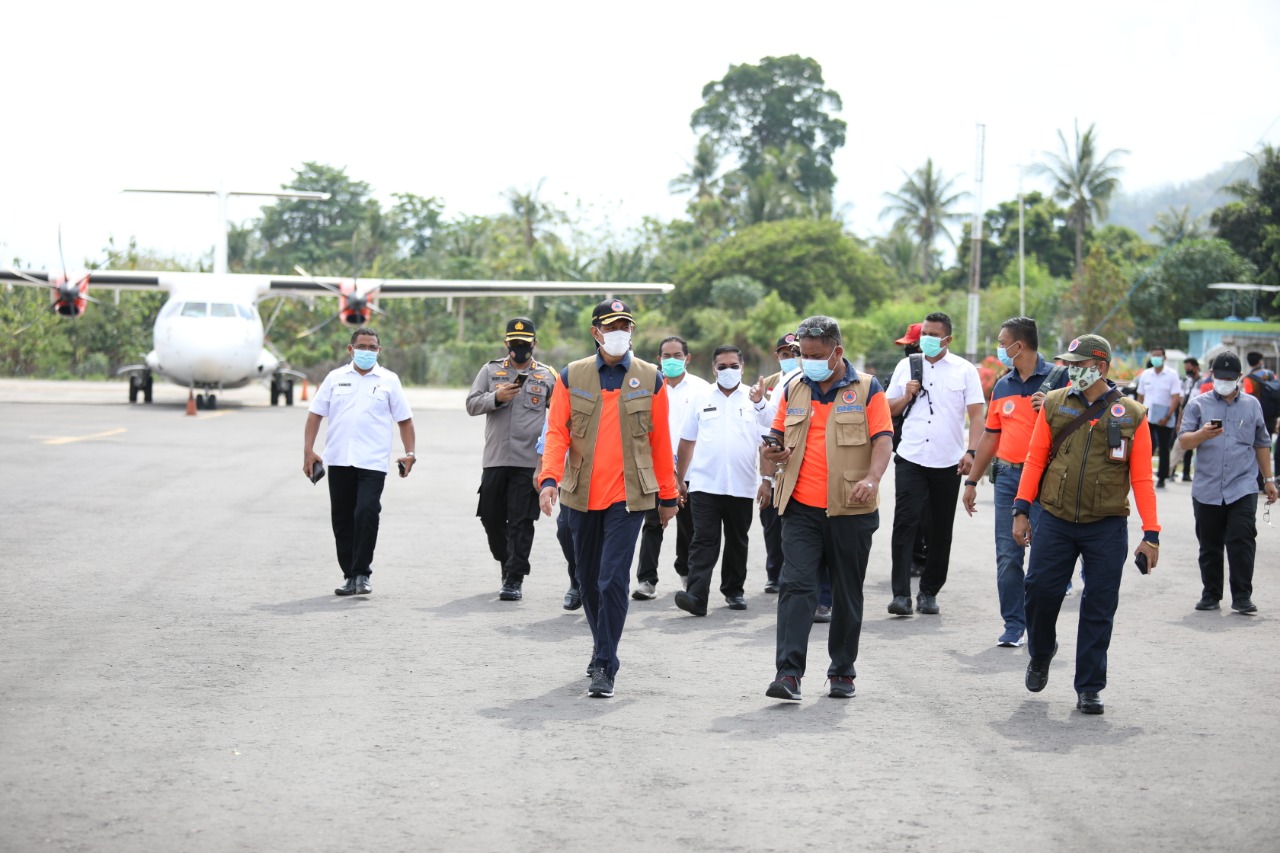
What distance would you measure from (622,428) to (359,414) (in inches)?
125

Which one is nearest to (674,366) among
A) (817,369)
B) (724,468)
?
(724,468)

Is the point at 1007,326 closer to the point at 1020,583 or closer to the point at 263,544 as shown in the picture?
the point at 1020,583

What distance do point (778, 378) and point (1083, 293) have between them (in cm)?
3602

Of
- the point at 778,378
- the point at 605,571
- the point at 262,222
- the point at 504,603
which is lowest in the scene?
the point at 504,603

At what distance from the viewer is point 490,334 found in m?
61.0

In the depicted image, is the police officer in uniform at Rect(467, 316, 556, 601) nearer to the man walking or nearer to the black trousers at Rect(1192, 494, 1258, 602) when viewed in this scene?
the man walking

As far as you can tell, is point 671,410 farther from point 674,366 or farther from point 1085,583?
point 1085,583

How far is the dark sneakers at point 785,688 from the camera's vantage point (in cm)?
626

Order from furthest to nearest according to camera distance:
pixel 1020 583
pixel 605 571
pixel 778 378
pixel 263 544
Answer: pixel 263 544 < pixel 778 378 < pixel 1020 583 < pixel 605 571

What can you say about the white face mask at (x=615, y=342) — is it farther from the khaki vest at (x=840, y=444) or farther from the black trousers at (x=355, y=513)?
the black trousers at (x=355, y=513)

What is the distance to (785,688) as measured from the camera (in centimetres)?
626

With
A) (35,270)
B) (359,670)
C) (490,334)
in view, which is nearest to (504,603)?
(359,670)

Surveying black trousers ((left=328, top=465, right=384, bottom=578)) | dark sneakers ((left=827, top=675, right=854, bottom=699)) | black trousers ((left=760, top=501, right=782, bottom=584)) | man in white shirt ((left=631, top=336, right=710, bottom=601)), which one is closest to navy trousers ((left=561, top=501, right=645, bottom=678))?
dark sneakers ((left=827, top=675, right=854, bottom=699))

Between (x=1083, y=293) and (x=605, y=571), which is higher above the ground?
(x=1083, y=293)
